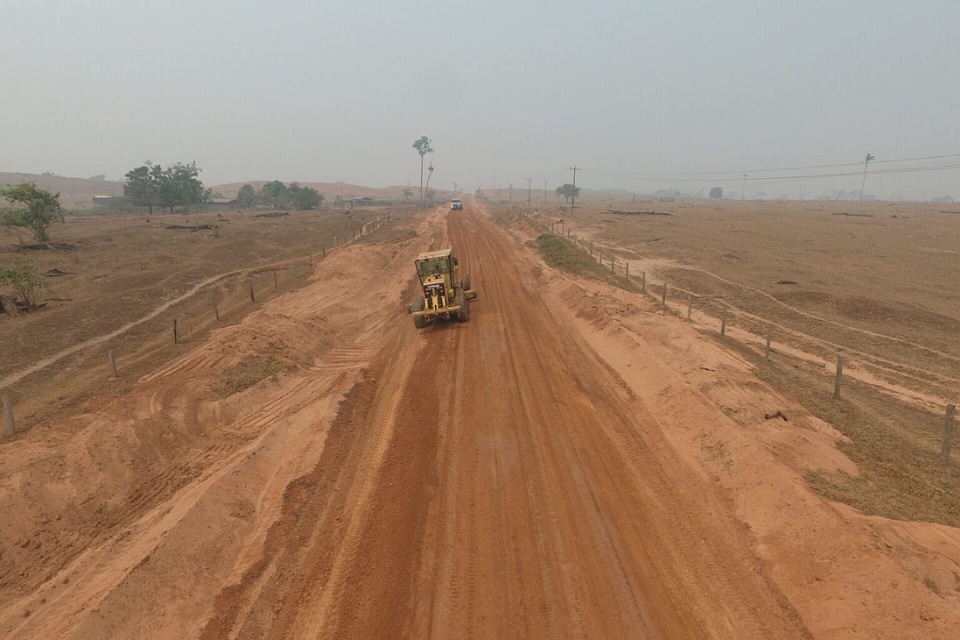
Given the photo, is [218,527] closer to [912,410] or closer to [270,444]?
[270,444]

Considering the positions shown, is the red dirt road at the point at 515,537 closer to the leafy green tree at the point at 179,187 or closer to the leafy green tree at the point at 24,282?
the leafy green tree at the point at 24,282

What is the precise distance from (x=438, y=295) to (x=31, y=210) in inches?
1644

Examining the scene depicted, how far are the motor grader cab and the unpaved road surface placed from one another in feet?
15.4

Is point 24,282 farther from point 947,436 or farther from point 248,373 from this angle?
point 947,436

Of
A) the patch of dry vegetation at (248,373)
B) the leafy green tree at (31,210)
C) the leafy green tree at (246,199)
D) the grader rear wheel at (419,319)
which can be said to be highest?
the leafy green tree at (246,199)

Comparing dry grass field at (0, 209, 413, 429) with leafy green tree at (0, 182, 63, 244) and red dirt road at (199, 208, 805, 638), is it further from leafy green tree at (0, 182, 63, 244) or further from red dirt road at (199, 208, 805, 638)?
red dirt road at (199, 208, 805, 638)

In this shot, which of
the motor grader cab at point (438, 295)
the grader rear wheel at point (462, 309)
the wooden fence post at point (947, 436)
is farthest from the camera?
the grader rear wheel at point (462, 309)

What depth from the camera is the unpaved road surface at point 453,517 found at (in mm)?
6395

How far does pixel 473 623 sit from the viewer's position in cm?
634

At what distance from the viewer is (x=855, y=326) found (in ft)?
70.4

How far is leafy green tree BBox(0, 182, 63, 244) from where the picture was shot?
36.5 metres

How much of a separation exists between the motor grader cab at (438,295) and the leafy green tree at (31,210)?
38183mm

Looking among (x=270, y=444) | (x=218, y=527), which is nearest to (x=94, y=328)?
(x=270, y=444)

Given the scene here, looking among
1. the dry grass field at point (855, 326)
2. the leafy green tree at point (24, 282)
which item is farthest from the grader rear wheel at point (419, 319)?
the leafy green tree at point (24, 282)
